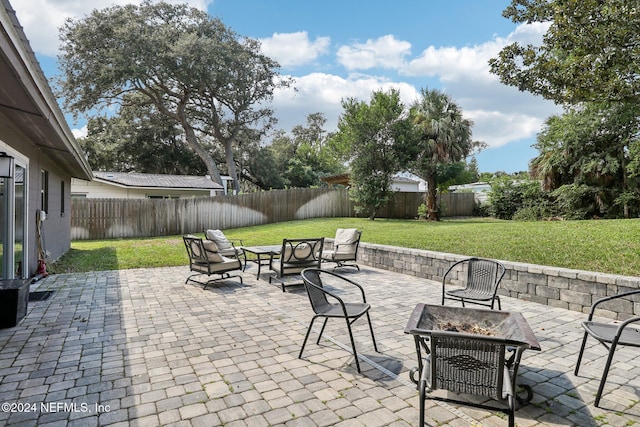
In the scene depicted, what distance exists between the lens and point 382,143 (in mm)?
18516

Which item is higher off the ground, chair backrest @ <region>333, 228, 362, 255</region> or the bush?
the bush

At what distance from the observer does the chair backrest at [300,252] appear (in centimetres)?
662

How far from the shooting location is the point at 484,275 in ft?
14.8

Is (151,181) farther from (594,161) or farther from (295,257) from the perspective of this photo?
(594,161)

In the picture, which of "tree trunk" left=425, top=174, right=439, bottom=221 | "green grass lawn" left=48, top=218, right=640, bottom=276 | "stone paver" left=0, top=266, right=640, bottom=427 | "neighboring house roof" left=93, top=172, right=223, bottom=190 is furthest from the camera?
"neighboring house roof" left=93, top=172, right=223, bottom=190

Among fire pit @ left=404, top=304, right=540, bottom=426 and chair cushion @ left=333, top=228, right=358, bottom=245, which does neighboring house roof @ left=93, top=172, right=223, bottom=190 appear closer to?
chair cushion @ left=333, top=228, right=358, bottom=245

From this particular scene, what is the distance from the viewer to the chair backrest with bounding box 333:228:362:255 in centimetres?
836

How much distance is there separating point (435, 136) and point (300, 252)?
14.3 m

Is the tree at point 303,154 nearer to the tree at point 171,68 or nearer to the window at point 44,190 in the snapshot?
the tree at point 171,68

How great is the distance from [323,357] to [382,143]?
16.1 meters

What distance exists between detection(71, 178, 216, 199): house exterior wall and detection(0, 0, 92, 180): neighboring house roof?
15380mm

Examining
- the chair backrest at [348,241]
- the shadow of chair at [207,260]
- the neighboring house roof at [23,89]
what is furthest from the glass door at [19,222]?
the chair backrest at [348,241]

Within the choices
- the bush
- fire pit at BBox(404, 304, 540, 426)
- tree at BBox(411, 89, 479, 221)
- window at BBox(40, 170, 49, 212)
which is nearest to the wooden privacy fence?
the bush

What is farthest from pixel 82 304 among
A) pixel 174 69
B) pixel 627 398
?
pixel 174 69
